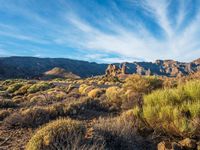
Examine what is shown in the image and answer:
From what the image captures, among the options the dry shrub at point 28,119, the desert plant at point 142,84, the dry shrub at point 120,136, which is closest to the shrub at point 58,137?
the dry shrub at point 120,136

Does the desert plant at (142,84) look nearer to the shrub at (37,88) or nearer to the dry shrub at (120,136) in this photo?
the dry shrub at (120,136)

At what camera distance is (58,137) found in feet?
20.6

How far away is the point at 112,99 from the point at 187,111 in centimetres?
723

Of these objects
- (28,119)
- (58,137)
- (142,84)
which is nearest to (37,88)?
(142,84)

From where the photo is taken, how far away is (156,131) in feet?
25.8

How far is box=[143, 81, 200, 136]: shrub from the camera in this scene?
690 cm

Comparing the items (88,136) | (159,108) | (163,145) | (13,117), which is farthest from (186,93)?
(13,117)

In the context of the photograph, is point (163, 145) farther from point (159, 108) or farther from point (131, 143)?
point (159, 108)

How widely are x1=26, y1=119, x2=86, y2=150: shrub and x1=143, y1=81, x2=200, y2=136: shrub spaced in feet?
7.79

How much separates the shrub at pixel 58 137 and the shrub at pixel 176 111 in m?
2.37

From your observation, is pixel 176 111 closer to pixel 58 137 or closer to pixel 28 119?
pixel 58 137

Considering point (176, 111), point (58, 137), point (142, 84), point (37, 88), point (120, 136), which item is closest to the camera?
point (58, 137)

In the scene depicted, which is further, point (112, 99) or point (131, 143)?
point (112, 99)

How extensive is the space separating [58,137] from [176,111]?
3252 millimetres
